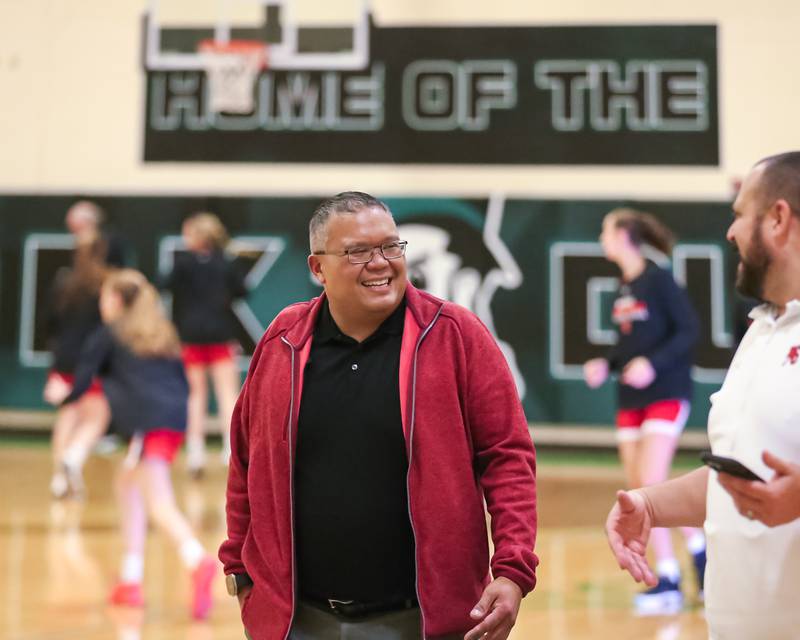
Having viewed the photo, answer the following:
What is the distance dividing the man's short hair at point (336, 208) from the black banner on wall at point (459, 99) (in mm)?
9949

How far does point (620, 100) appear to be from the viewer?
12.5 meters

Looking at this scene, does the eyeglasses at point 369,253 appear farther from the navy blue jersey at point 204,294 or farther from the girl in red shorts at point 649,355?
the navy blue jersey at point 204,294

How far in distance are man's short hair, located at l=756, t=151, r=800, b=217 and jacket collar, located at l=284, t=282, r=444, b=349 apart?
84cm

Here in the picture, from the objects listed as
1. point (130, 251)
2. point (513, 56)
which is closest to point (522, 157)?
point (513, 56)

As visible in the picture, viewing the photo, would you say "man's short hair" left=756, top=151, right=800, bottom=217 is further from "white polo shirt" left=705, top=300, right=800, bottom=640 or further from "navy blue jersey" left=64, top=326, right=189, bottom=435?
"navy blue jersey" left=64, top=326, right=189, bottom=435

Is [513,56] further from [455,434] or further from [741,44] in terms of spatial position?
[455,434]

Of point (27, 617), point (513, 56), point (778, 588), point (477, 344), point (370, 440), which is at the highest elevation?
point (513, 56)

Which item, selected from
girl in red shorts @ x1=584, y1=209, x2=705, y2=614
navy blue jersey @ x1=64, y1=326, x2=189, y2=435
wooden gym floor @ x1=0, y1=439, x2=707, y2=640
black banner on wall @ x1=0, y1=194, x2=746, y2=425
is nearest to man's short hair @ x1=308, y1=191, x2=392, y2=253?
wooden gym floor @ x1=0, y1=439, x2=707, y2=640

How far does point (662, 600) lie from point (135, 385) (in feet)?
10.4

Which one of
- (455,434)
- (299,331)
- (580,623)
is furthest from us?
(580,623)

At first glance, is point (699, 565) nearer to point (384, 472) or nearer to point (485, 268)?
point (384, 472)

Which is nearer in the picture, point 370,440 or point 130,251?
point 370,440

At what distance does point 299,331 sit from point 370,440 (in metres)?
0.38

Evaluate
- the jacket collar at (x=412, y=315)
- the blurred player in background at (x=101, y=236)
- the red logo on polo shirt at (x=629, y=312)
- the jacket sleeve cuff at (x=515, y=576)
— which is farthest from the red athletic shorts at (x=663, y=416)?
the blurred player in background at (x=101, y=236)
